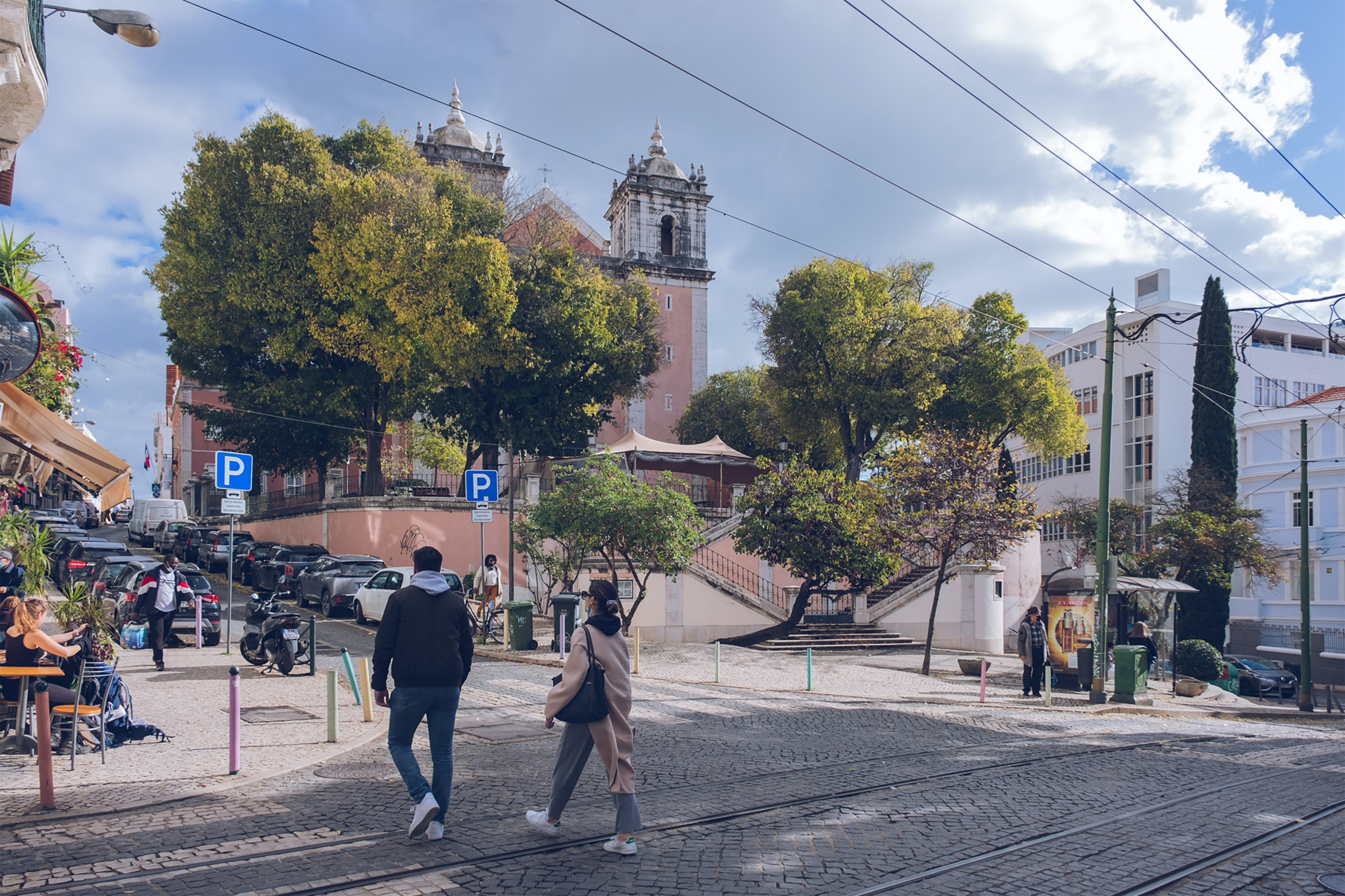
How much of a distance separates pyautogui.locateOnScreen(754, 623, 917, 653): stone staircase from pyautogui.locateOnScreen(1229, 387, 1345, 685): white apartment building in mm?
23770

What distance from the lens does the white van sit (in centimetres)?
4391

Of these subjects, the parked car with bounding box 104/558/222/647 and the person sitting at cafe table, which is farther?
the parked car with bounding box 104/558/222/647

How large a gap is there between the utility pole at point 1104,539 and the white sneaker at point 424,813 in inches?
555

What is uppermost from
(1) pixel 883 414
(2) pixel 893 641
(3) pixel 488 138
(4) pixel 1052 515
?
(3) pixel 488 138

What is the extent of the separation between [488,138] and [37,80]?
50.6 meters

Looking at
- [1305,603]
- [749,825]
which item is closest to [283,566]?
[749,825]

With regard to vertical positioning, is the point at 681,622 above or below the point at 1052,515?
below

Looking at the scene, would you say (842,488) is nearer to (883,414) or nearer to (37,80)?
(883,414)

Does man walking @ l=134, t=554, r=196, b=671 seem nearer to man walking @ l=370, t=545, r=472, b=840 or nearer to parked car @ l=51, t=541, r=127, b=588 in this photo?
parked car @ l=51, t=541, r=127, b=588

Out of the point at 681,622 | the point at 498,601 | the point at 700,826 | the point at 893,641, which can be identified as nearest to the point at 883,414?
the point at 893,641

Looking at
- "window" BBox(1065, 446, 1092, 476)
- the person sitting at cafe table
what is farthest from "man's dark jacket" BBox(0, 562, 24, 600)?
"window" BBox(1065, 446, 1092, 476)

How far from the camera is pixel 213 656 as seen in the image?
1656 cm

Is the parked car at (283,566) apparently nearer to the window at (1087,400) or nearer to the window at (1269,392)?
the window at (1087,400)

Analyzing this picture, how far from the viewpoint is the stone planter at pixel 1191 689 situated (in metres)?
21.5
